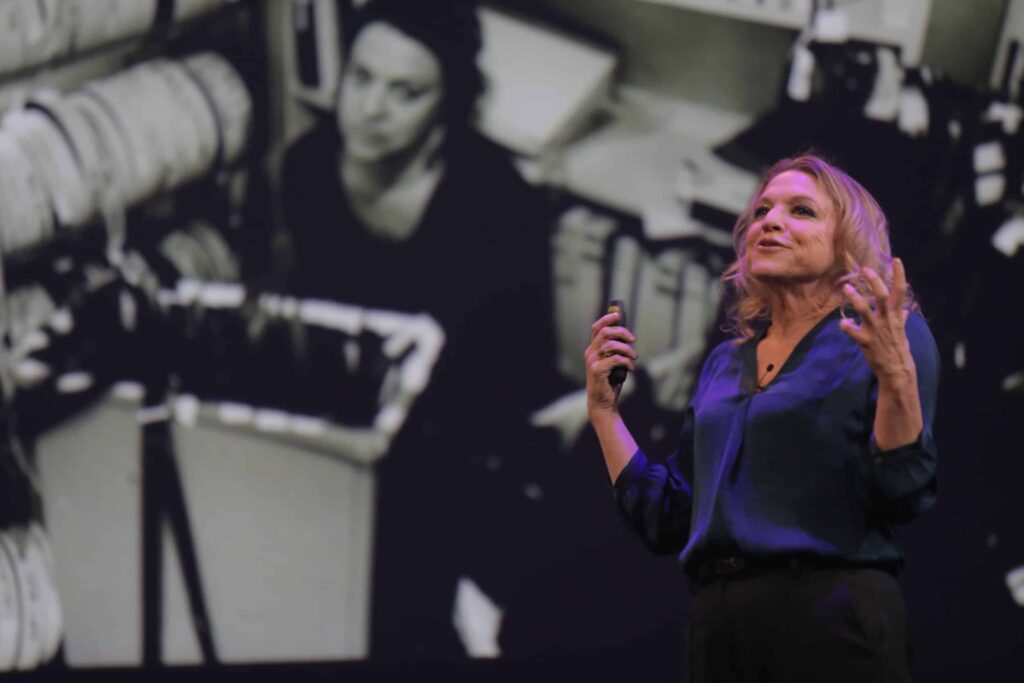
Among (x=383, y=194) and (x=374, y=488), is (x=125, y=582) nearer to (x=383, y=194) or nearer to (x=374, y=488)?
(x=374, y=488)

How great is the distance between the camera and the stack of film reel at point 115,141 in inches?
91.4

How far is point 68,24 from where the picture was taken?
232 centimetres

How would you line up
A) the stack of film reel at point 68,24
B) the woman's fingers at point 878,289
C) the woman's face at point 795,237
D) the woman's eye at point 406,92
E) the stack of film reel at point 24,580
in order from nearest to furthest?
the woman's fingers at point 878,289 < the woman's face at point 795,237 < the stack of film reel at point 68,24 < the stack of film reel at point 24,580 < the woman's eye at point 406,92

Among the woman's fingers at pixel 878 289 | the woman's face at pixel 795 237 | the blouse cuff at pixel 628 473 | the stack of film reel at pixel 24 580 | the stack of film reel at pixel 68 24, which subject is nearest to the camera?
the woman's fingers at pixel 878 289

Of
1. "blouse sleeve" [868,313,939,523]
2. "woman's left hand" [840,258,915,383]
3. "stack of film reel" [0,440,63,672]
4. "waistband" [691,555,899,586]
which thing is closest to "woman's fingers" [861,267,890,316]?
"woman's left hand" [840,258,915,383]

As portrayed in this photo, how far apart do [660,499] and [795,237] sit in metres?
0.31

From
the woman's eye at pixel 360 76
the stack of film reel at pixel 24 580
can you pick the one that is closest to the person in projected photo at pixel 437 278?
the woman's eye at pixel 360 76

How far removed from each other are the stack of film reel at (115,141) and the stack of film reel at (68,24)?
72mm

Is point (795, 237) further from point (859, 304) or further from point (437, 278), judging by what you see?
point (437, 278)

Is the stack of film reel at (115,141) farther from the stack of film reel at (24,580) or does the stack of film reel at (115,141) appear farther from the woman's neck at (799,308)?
the woman's neck at (799,308)

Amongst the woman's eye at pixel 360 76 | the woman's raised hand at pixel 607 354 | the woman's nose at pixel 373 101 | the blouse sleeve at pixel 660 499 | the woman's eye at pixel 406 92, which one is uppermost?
the woman's raised hand at pixel 607 354

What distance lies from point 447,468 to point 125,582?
2.33 ft

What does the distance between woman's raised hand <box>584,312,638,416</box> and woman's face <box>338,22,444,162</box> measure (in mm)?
1309

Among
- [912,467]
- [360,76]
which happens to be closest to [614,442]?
[912,467]
